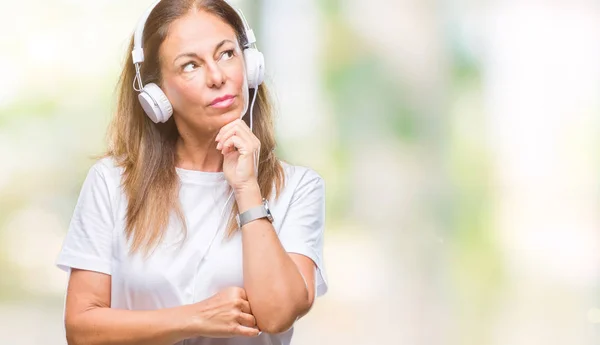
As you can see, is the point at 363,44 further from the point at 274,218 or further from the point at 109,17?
the point at 274,218

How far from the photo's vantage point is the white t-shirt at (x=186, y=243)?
1.61 meters

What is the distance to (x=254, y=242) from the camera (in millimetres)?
1561

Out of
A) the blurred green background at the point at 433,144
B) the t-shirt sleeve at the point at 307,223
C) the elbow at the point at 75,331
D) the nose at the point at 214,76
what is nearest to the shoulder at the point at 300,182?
the t-shirt sleeve at the point at 307,223

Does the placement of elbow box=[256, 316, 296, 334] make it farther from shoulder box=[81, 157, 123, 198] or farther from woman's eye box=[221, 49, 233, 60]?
woman's eye box=[221, 49, 233, 60]

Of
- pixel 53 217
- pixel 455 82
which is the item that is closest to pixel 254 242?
pixel 53 217

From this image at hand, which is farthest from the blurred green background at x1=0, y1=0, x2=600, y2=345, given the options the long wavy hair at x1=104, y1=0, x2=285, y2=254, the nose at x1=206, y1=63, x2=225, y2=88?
the nose at x1=206, y1=63, x2=225, y2=88

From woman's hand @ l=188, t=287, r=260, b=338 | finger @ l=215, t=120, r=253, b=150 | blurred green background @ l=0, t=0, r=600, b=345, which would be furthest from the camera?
blurred green background @ l=0, t=0, r=600, b=345

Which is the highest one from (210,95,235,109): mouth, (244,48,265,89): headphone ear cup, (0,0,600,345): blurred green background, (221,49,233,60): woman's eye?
(221,49,233,60): woman's eye

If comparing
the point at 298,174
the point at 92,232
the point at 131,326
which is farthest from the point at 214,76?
the point at 131,326

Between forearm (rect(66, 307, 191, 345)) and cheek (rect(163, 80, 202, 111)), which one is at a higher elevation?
cheek (rect(163, 80, 202, 111))

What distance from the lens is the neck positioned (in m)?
1.72

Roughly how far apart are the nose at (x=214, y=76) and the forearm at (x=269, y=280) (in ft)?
0.85

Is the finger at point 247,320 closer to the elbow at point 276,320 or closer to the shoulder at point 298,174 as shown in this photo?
the elbow at point 276,320

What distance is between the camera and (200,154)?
5.67ft
